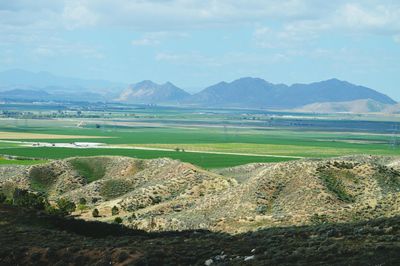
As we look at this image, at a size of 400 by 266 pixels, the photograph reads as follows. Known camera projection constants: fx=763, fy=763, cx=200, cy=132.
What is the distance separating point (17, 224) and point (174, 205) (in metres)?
32.5

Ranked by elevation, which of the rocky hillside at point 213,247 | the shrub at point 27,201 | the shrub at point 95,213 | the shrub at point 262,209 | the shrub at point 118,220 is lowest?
the shrub at point 95,213

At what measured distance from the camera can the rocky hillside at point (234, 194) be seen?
74.1m

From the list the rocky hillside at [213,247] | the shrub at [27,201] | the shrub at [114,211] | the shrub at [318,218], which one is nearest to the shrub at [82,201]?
the shrub at [27,201]

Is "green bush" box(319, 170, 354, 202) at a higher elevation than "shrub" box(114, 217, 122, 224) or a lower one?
higher

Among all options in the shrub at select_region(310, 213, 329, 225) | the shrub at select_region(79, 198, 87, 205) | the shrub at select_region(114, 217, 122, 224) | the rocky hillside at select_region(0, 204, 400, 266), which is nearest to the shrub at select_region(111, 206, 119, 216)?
the shrub at select_region(114, 217, 122, 224)

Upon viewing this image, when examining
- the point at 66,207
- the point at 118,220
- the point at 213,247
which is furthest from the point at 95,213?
the point at 213,247

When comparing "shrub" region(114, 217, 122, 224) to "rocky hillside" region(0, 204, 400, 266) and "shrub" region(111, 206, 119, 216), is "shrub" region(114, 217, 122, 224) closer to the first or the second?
"shrub" region(111, 206, 119, 216)

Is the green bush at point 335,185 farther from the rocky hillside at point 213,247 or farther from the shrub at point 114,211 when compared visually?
the rocky hillside at point 213,247

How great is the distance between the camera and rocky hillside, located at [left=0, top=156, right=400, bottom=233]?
74.1 metres

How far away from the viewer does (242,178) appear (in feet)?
344

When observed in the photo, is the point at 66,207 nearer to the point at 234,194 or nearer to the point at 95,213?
the point at 95,213

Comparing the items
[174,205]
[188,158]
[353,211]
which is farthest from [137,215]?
[188,158]

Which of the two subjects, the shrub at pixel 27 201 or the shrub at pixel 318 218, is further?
the shrub at pixel 27 201

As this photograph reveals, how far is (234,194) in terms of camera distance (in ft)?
278
